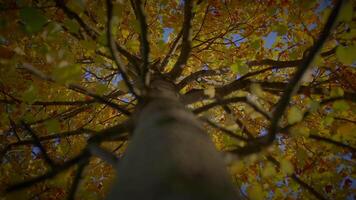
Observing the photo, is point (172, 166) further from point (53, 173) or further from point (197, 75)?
point (197, 75)

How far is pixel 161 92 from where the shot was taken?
2.16 meters

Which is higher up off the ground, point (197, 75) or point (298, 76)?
point (197, 75)

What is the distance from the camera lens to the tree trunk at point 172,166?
3.41ft

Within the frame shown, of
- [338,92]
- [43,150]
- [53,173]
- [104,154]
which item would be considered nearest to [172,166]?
[104,154]

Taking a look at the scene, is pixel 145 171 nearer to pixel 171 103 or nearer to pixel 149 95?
pixel 171 103

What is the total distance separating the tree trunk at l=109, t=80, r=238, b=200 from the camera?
3.41 feet

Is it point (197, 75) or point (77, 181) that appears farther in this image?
point (197, 75)

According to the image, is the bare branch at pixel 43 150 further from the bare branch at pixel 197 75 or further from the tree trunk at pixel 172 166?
the bare branch at pixel 197 75

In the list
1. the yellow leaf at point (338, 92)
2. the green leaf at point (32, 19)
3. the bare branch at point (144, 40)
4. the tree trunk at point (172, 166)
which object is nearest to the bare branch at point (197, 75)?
the bare branch at point (144, 40)

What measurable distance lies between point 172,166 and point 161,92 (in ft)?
3.58

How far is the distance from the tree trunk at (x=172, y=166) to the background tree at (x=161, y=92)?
0.10 metres

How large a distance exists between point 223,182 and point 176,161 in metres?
0.20

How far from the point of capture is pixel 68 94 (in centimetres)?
537

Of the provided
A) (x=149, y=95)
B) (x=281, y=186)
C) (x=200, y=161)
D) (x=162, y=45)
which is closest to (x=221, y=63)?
(x=281, y=186)
